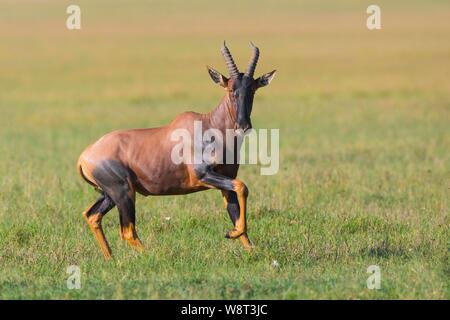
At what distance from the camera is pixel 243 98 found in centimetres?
1185

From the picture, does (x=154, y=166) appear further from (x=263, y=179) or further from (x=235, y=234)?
(x=263, y=179)

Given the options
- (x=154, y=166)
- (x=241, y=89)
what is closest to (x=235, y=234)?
(x=154, y=166)

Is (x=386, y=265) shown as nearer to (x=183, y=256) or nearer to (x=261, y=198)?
(x=183, y=256)

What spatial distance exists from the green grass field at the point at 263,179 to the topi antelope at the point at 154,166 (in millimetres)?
464

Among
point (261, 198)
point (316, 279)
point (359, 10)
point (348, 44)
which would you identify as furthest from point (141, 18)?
point (316, 279)

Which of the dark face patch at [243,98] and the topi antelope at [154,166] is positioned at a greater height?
the dark face patch at [243,98]

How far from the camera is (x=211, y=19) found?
86938mm

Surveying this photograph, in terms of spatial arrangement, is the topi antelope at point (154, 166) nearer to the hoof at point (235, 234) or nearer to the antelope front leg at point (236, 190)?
the antelope front leg at point (236, 190)

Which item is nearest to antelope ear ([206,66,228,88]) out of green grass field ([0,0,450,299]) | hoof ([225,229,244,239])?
hoof ([225,229,244,239])

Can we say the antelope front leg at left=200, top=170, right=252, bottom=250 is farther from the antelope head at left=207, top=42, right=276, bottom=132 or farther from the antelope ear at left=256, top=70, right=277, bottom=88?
the antelope ear at left=256, top=70, right=277, bottom=88

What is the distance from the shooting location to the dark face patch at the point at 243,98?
11773 millimetres

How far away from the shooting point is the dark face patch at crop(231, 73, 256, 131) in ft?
38.6

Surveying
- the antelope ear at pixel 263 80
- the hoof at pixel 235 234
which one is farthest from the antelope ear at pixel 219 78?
the hoof at pixel 235 234

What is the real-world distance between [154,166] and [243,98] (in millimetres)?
1278
